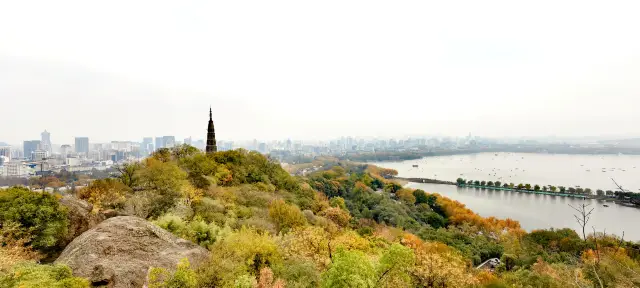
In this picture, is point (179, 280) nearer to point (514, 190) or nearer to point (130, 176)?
point (130, 176)

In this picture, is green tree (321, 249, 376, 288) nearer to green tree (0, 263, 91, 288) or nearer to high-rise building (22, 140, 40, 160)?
green tree (0, 263, 91, 288)

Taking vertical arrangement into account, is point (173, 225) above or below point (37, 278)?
below

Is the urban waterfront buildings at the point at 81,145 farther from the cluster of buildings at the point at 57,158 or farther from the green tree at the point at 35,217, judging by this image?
the green tree at the point at 35,217

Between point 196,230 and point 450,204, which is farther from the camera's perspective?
point 450,204

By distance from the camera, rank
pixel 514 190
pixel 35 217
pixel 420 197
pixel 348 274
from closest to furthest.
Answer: pixel 348 274
pixel 35 217
pixel 420 197
pixel 514 190

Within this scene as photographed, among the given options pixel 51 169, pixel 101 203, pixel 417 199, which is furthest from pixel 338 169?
pixel 101 203

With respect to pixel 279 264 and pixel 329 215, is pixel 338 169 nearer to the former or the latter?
pixel 329 215

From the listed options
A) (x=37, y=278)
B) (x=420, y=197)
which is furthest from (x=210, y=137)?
(x=420, y=197)
